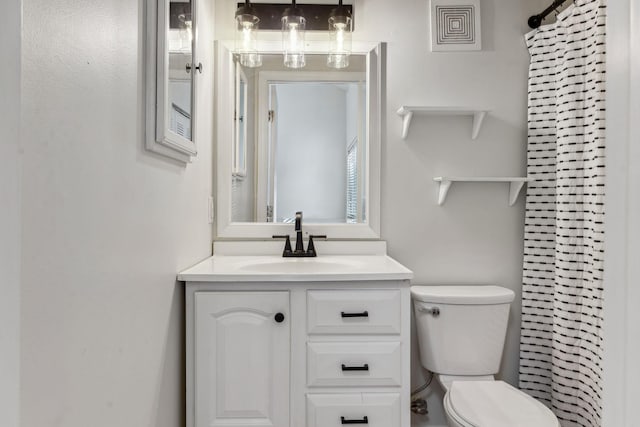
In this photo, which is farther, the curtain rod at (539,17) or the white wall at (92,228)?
the curtain rod at (539,17)

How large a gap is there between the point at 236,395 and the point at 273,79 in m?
1.44

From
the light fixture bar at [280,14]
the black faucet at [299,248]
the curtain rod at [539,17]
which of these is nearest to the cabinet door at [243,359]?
the black faucet at [299,248]

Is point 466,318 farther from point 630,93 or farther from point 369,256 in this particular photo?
point 630,93

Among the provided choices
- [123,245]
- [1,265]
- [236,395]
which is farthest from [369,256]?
[1,265]

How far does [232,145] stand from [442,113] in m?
1.04

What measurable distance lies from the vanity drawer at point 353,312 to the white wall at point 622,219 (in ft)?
3.12

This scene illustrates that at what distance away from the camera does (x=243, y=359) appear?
1.37 m

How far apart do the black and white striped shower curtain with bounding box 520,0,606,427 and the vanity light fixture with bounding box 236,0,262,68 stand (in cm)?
134

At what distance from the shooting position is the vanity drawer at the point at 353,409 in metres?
1.37

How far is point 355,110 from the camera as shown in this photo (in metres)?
1.94

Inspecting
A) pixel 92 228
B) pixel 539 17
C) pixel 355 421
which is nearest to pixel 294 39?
pixel 539 17

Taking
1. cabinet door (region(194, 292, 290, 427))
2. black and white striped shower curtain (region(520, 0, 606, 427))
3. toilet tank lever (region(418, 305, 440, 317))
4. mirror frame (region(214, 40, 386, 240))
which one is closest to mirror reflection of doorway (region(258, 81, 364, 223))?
mirror frame (region(214, 40, 386, 240))

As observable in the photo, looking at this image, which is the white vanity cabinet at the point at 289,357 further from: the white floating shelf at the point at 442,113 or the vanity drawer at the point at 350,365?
the white floating shelf at the point at 442,113

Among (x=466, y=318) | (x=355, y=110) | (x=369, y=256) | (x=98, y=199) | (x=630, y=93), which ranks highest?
(x=355, y=110)
